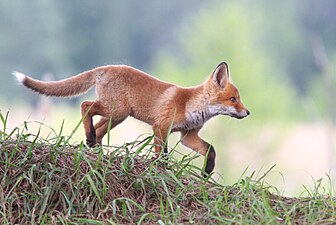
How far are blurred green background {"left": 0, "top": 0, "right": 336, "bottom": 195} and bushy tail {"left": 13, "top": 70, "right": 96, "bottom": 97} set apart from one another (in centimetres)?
1402

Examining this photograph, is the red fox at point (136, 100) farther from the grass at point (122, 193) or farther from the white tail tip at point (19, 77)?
the grass at point (122, 193)

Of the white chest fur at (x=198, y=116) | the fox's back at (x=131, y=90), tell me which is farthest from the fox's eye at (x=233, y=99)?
the fox's back at (x=131, y=90)

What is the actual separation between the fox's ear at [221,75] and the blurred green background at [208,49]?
534 inches

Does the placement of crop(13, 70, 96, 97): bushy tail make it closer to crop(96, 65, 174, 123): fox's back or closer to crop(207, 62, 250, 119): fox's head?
crop(96, 65, 174, 123): fox's back

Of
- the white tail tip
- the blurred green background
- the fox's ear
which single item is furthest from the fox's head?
the blurred green background

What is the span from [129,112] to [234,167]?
1480 cm

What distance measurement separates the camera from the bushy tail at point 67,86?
25.1 ft

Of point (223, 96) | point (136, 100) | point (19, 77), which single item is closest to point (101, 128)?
point (136, 100)

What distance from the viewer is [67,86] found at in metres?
7.73

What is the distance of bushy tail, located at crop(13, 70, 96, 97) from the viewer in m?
7.66

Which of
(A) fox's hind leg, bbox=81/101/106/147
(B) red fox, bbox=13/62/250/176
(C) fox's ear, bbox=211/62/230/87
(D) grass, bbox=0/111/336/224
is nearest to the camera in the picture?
(D) grass, bbox=0/111/336/224

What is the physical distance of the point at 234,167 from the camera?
22.4m

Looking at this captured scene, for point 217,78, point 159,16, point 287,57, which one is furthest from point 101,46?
point 217,78

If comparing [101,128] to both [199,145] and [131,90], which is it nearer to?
[131,90]
